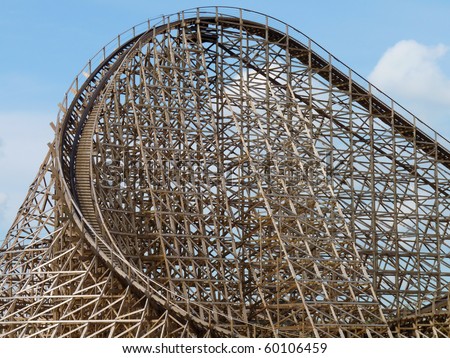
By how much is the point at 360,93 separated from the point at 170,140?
316 inches

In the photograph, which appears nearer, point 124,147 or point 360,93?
point 124,147

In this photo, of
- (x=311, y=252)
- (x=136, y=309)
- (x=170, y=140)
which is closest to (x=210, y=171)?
(x=170, y=140)

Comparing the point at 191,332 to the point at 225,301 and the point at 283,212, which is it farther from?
the point at 283,212

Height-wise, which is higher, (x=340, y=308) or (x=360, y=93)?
(x=360, y=93)

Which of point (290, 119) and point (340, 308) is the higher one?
point (290, 119)

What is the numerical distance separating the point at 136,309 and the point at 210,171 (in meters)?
6.62

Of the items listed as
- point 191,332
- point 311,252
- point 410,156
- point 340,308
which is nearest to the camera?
point 191,332

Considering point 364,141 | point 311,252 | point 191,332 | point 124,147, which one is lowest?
point 191,332

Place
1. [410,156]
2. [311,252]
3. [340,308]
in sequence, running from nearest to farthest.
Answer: [340,308]
[311,252]
[410,156]

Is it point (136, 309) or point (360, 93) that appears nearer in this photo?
point (136, 309)

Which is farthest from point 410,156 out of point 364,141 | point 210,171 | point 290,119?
point 210,171

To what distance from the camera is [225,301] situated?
3534 centimetres

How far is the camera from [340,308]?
34781mm

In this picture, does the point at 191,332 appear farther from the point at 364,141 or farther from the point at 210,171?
the point at 364,141
